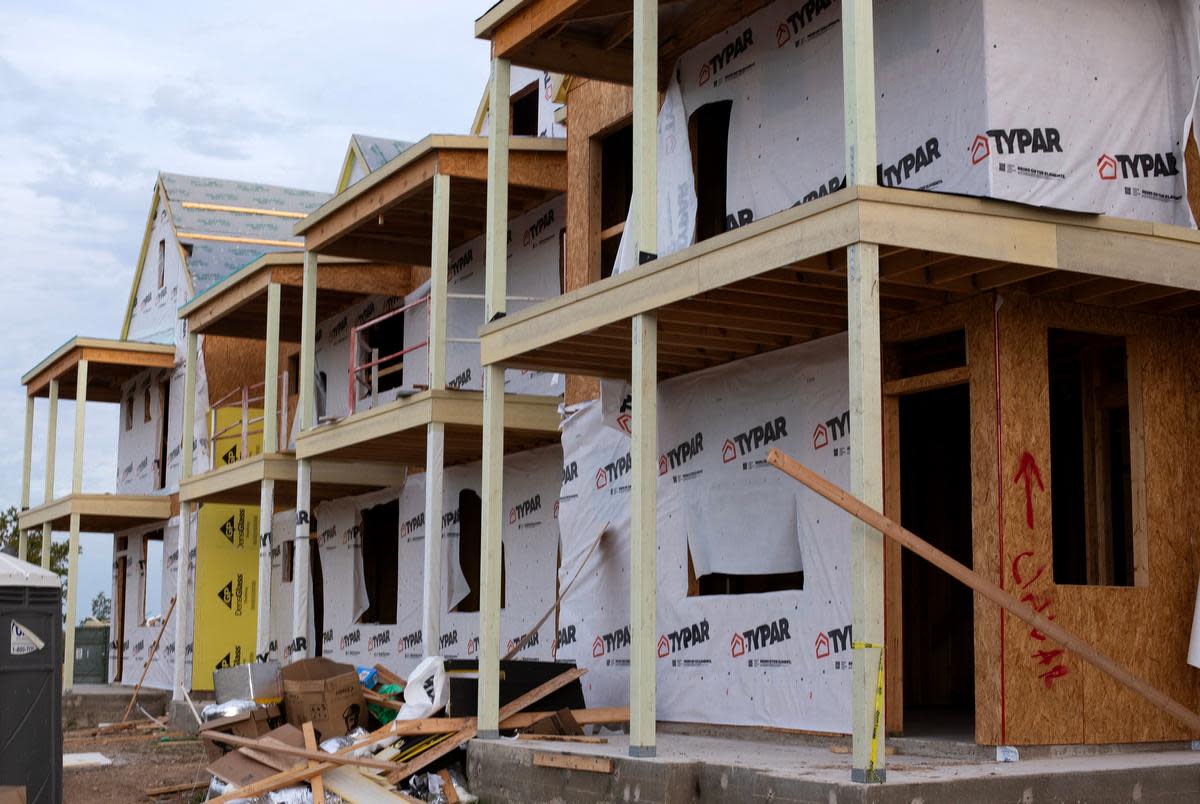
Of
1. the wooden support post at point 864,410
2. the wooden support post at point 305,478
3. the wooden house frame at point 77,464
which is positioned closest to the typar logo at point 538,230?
the wooden support post at point 305,478

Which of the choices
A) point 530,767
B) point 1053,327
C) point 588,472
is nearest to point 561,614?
point 588,472

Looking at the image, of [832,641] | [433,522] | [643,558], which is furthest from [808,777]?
[433,522]

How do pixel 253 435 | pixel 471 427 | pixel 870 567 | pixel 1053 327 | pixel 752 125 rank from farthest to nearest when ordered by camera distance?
pixel 253 435, pixel 471 427, pixel 752 125, pixel 1053 327, pixel 870 567

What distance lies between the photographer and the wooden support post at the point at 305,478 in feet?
59.8

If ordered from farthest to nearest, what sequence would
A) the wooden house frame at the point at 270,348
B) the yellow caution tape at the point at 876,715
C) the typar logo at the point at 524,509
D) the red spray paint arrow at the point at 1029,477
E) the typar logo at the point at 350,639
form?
1. the typar logo at the point at 350,639
2. the wooden house frame at the point at 270,348
3. the typar logo at the point at 524,509
4. the red spray paint arrow at the point at 1029,477
5. the yellow caution tape at the point at 876,715

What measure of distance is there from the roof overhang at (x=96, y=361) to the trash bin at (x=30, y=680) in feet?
57.6

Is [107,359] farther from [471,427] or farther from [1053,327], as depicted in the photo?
[1053,327]

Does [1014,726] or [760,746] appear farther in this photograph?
[760,746]

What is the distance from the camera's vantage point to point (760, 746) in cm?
1138

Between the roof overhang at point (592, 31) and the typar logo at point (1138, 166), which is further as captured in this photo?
the roof overhang at point (592, 31)

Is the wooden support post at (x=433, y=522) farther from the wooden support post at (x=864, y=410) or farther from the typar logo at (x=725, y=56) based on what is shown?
the wooden support post at (x=864, y=410)

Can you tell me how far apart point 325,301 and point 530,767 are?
13.5m

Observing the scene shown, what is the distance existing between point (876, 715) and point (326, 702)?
812 cm

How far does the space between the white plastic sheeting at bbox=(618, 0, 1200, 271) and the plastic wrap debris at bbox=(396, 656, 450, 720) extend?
536 centimetres
